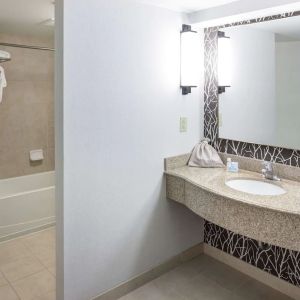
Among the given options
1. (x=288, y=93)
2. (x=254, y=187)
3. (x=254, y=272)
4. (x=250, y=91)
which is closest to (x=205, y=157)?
(x=254, y=187)

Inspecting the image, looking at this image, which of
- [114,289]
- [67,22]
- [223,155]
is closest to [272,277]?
[223,155]

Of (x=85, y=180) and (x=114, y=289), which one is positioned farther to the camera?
(x=114, y=289)

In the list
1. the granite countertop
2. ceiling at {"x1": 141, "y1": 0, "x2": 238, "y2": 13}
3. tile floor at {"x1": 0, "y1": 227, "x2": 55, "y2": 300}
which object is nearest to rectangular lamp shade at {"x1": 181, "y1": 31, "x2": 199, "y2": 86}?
ceiling at {"x1": 141, "y1": 0, "x2": 238, "y2": 13}

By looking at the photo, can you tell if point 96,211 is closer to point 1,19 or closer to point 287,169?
point 287,169

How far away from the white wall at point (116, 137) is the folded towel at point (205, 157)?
129 mm

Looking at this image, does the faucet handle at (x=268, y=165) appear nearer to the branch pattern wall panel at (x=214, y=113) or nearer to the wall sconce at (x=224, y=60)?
the branch pattern wall panel at (x=214, y=113)

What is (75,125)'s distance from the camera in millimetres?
1801

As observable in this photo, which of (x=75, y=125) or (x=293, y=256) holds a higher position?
(x=75, y=125)

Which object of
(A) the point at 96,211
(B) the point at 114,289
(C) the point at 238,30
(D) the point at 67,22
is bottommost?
(B) the point at 114,289

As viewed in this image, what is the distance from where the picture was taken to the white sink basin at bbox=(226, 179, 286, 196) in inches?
79.9

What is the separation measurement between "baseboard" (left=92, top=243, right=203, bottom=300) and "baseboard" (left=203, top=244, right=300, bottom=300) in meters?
0.13

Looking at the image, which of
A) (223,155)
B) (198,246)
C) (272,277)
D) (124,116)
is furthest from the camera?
(198,246)

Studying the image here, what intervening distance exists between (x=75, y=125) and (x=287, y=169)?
4.70 feet

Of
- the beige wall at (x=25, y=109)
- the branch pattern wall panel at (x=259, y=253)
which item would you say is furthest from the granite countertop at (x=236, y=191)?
the beige wall at (x=25, y=109)
